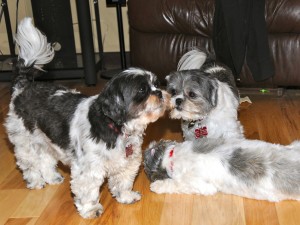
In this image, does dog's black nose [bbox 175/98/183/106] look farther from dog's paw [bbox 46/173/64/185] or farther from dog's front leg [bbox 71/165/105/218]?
dog's paw [bbox 46/173/64/185]

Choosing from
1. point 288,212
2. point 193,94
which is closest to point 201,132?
point 193,94

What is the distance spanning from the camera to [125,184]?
2.69 metres

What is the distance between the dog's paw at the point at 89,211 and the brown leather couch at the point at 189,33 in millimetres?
2267

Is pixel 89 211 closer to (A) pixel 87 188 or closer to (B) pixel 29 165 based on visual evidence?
(A) pixel 87 188

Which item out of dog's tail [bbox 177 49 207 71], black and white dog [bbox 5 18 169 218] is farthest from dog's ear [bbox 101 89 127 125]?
dog's tail [bbox 177 49 207 71]

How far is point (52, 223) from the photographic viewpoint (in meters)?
2.57

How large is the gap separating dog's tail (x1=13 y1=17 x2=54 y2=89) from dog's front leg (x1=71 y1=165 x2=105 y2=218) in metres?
0.76

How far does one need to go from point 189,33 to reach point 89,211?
2.40 m

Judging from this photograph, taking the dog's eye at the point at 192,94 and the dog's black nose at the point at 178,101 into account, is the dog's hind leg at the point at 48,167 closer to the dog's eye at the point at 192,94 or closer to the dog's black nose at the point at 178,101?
the dog's black nose at the point at 178,101

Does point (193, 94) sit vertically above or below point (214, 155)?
above

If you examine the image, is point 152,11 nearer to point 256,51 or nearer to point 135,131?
point 256,51

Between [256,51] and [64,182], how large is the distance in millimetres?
2130

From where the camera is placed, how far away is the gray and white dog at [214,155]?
8.34ft

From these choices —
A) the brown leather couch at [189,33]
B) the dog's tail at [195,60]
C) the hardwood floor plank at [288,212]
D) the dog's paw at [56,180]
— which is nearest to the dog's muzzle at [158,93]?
the hardwood floor plank at [288,212]
